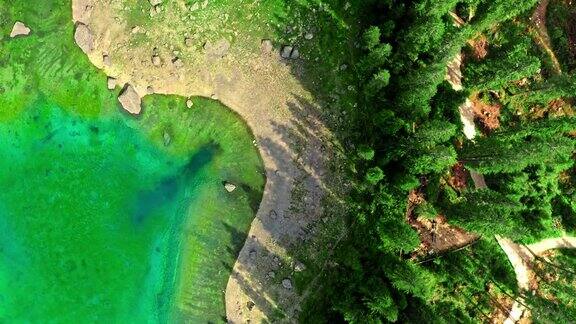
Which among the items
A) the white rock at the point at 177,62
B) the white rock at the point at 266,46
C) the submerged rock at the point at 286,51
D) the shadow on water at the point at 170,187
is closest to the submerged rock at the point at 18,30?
the white rock at the point at 177,62

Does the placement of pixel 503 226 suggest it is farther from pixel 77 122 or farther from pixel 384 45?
pixel 77 122

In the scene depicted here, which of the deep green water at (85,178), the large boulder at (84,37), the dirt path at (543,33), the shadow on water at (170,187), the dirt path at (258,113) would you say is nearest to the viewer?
the large boulder at (84,37)

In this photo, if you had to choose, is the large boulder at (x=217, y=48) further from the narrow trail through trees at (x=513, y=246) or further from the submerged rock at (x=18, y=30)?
the narrow trail through trees at (x=513, y=246)

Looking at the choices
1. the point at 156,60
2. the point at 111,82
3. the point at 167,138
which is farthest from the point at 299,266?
the point at 111,82

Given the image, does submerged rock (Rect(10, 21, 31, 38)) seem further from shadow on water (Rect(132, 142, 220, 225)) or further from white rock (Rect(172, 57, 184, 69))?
shadow on water (Rect(132, 142, 220, 225))

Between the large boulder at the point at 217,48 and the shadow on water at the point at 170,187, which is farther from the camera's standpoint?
the shadow on water at the point at 170,187
